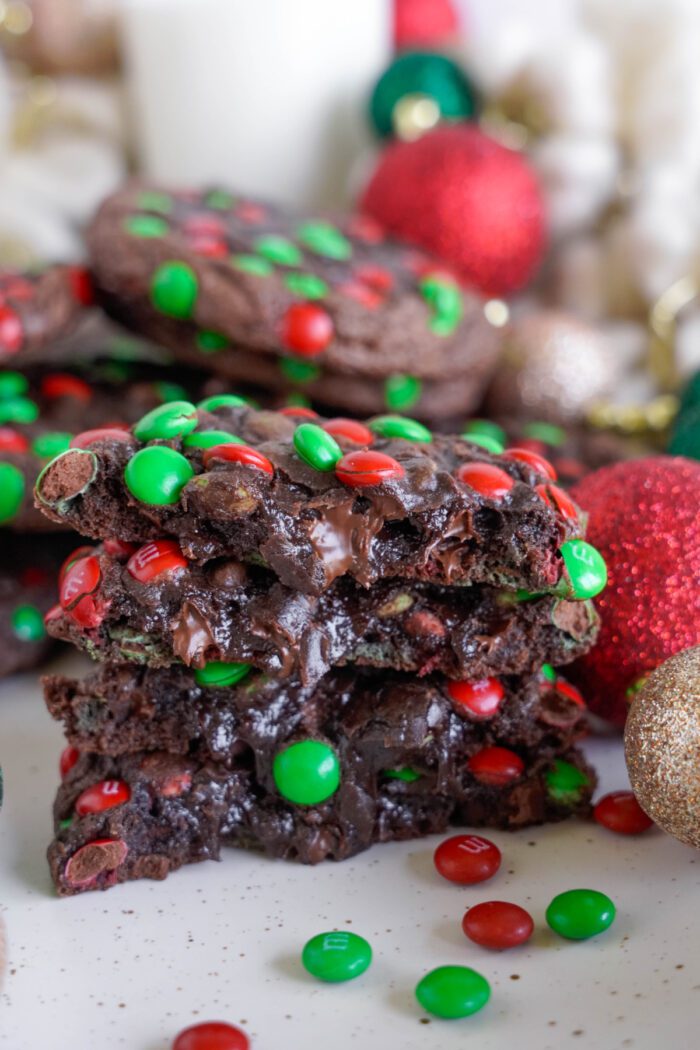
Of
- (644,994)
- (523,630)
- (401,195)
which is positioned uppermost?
(401,195)

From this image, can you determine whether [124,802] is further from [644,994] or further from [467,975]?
→ [644,994]

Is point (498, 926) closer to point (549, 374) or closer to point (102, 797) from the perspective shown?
point (102, 797)

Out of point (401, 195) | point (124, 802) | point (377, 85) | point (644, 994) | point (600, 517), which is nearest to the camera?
point (644, 994)

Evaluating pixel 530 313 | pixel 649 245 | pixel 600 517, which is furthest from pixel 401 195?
pixel 600 517

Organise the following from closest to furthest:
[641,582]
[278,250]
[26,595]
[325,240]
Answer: [641,582] < [26,595] < [278,250] < [325,240]

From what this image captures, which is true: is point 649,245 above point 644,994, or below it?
above

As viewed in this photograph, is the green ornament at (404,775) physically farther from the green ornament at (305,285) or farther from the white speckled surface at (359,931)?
the green ornament at (305,285)

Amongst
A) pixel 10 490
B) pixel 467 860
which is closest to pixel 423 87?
pixel 10 490
